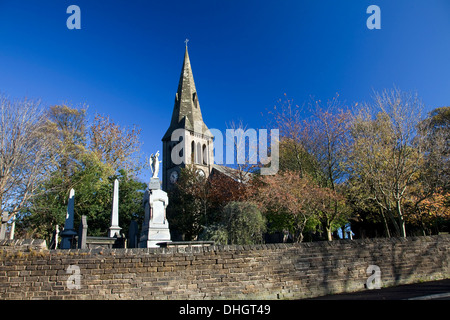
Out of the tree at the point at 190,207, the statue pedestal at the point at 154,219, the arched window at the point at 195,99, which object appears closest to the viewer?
the statue pedestal at the point at 154,219

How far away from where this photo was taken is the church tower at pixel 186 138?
133 feet

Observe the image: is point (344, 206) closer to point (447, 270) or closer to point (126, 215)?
point (447, 270)

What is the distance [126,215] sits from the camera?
25.0 meters

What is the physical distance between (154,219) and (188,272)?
676 cm

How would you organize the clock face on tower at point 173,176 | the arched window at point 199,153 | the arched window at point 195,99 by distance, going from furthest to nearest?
the arched window at point 195,99 < the arched window at point 199,153 < the clock face on tower at point 173,176

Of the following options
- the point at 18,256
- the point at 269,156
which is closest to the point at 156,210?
the point at 18,256

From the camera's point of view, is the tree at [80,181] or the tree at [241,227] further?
the tree at [80,181]

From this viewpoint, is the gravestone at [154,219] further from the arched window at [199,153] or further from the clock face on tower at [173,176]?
the arched window at [199,153]

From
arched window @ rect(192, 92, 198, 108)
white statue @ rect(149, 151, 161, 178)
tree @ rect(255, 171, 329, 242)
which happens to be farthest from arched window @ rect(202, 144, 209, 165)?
white statue @ rect(149, 151, 161, 178)

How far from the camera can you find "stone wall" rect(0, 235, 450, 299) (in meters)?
6.09

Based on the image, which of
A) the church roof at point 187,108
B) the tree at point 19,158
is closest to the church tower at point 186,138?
the church roof at point 187,108

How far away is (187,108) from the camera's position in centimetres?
4409

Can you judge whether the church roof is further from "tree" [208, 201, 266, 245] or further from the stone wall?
the stone wall
